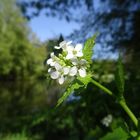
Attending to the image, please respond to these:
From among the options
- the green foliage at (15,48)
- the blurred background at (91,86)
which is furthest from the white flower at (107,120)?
the green foliage at (15,48)

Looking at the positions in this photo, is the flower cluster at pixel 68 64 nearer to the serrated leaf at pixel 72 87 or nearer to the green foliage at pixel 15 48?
the serrated leaf at pixel 72 87

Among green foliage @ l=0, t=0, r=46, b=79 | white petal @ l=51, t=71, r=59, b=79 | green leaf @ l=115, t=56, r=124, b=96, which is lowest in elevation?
green leaf @ l=115, t=56, r=124, b=96

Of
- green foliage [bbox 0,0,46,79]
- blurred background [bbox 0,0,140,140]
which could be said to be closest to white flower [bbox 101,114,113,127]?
blurred background [bbox 0,0,140,140]

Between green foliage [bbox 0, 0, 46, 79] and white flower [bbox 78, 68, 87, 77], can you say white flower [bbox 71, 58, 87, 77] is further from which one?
green foliage [bbox 0, 0, 46, 79]

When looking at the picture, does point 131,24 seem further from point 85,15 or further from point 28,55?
→ point 28,55

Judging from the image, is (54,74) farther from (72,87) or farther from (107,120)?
(107,120)

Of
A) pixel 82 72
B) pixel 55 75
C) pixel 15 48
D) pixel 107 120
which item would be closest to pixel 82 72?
pixel 82 72

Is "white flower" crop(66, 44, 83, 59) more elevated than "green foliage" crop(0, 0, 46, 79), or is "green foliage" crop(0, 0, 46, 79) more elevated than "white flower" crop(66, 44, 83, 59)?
"green foliage" crop(0, 0, 46, 79)

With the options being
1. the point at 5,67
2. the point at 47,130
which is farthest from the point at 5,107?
the point at 5,67

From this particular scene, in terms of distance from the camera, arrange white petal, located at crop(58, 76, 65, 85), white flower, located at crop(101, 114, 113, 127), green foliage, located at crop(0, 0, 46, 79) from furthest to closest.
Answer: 1. green foliage, located at crop(0, 0, 46, 79)
2. white flower, located at crop(101, 114, 113, 127)
3. white petal, located at crop(58, 76, 65, 85)
